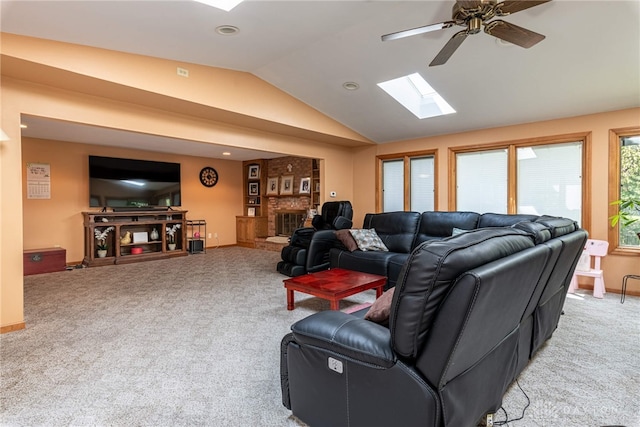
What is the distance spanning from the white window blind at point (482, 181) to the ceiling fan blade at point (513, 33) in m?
3.05

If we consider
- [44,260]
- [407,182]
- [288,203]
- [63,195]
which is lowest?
[44,260]

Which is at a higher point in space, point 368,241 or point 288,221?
point 288,221

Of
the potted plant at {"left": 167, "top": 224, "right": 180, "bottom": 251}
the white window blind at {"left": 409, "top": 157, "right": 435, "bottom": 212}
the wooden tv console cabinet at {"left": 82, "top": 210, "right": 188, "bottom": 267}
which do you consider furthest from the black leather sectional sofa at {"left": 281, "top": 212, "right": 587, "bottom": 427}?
the potted plant at {"left": 167, "top": 224, "right": 180, "bottom": 251}

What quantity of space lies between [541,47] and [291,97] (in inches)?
120

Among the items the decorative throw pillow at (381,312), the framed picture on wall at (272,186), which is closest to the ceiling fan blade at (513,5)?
the decorative throw pillow at (381,312)

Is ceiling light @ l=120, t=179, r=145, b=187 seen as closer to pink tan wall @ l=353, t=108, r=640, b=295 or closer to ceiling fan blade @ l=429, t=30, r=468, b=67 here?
pink tan wall @ l=353, t=108, r=640, b=295

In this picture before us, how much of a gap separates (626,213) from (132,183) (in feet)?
25.6

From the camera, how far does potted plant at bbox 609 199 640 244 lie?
12.3ft

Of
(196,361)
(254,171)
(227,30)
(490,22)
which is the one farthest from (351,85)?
(254,171)

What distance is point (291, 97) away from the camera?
4.89 meters

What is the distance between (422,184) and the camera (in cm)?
605

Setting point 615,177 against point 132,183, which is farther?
point 132,183

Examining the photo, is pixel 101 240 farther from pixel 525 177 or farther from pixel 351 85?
pixel 525 177

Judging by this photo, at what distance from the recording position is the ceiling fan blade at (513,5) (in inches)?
79.4
